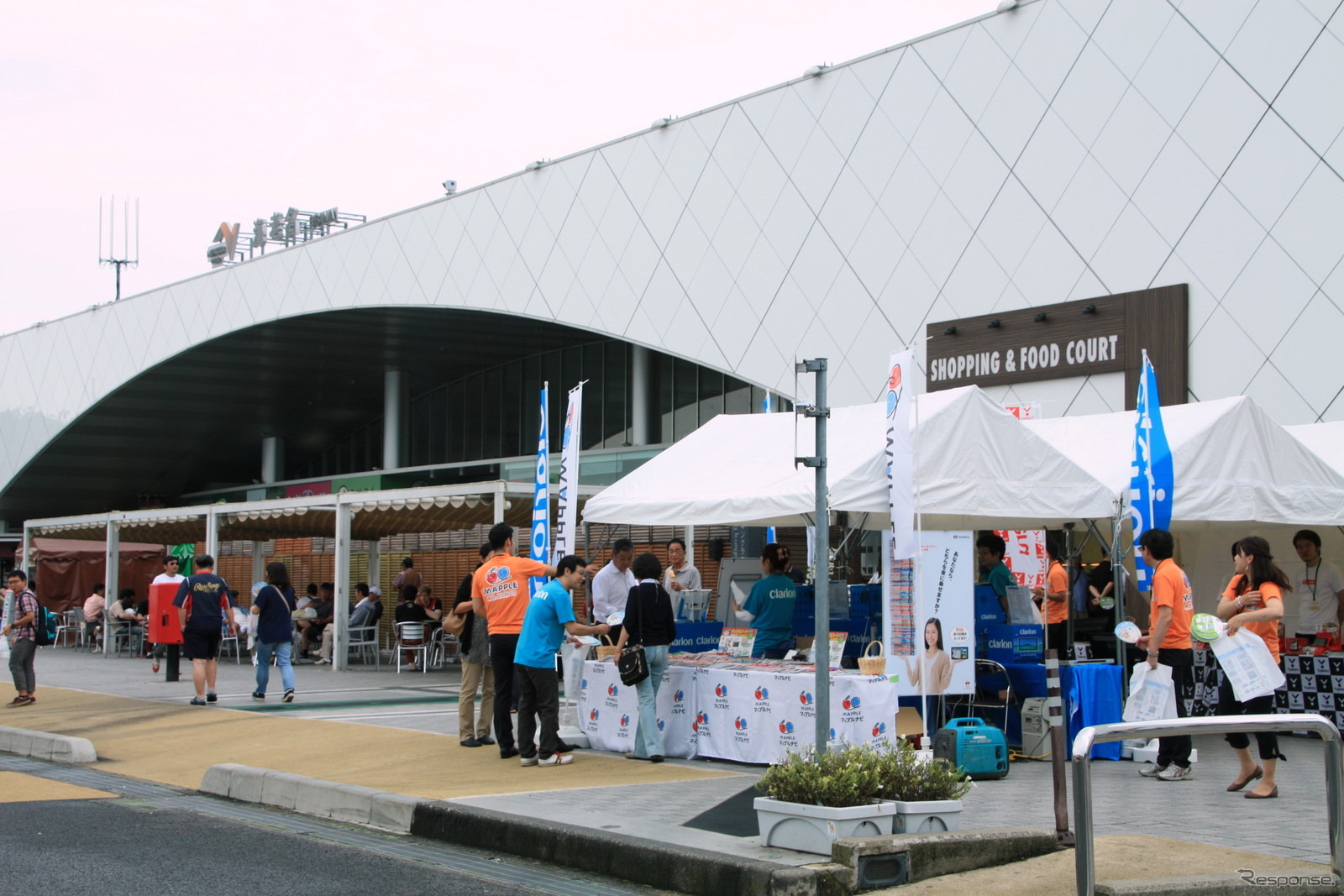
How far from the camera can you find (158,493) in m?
49.2

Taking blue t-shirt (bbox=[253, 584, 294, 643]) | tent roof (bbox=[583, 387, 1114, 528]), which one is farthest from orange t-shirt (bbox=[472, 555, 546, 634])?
blue t-shirt (bbox=[253, 584, 294, 643])

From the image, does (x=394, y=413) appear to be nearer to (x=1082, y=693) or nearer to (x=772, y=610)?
(x=772, y=610)

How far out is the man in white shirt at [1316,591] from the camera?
1215 centimetres

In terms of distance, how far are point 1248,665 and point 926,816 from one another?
9.73 feet

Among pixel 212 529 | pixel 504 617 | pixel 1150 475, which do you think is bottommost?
pixel 504 617

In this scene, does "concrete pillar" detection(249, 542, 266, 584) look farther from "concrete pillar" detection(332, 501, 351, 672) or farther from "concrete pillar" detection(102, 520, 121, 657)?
"concrete pillar" detection(332, 501, 351, 672)

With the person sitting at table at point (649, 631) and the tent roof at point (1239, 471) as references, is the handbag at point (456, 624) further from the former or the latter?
the tent roof at point (1239, 471)

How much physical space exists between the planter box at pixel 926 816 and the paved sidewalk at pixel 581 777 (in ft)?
1.65

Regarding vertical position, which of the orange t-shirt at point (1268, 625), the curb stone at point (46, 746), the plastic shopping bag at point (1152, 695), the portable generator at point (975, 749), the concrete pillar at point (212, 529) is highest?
the concrete pillar at point (212, 529)

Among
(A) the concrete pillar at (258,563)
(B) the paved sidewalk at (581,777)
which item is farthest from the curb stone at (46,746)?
(A) the concrete pillar at (258,563)

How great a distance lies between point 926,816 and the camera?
6934 mm

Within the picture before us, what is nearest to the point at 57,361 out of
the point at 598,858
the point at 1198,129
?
the point at 1198,129

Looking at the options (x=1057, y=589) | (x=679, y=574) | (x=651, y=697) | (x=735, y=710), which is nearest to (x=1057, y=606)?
(x=1057, y=589)

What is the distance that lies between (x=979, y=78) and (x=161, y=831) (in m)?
16.1
